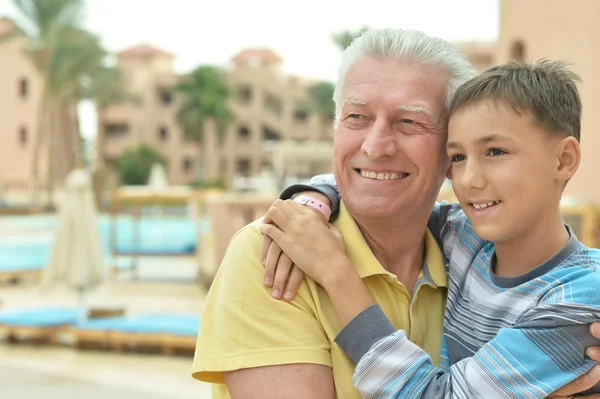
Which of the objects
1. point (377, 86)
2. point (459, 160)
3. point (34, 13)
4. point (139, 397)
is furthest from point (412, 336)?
point (34, 13)

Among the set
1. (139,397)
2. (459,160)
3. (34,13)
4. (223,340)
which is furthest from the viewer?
(34,13)

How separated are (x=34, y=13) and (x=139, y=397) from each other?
1159 inches

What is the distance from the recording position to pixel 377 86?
174cm

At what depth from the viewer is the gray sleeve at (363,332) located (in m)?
1.53

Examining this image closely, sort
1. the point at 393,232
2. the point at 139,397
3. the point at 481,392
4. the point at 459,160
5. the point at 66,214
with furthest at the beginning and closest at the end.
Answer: the point at 66,214 → the point at 139,397 → the point at 393,232 → the point at 459,160 → the point at 481,392

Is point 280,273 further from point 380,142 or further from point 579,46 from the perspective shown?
point 579,46

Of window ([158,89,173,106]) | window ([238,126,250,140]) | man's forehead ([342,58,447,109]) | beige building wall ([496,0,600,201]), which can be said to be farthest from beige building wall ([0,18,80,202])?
man's forehead ([342,58,447,109])

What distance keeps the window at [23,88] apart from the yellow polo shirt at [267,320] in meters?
44.1

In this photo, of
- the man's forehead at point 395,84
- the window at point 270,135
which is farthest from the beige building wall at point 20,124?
the man's forehead at point 395,84

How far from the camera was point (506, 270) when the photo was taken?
1.69 m

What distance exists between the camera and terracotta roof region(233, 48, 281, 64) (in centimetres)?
5875

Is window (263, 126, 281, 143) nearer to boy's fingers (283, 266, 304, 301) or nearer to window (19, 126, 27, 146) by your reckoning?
window (19, 126, 27, 146)

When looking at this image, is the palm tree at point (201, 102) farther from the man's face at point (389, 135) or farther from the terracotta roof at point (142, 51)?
the man's face at point (389, 135)

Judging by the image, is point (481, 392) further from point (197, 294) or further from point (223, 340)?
point (197, 294)
